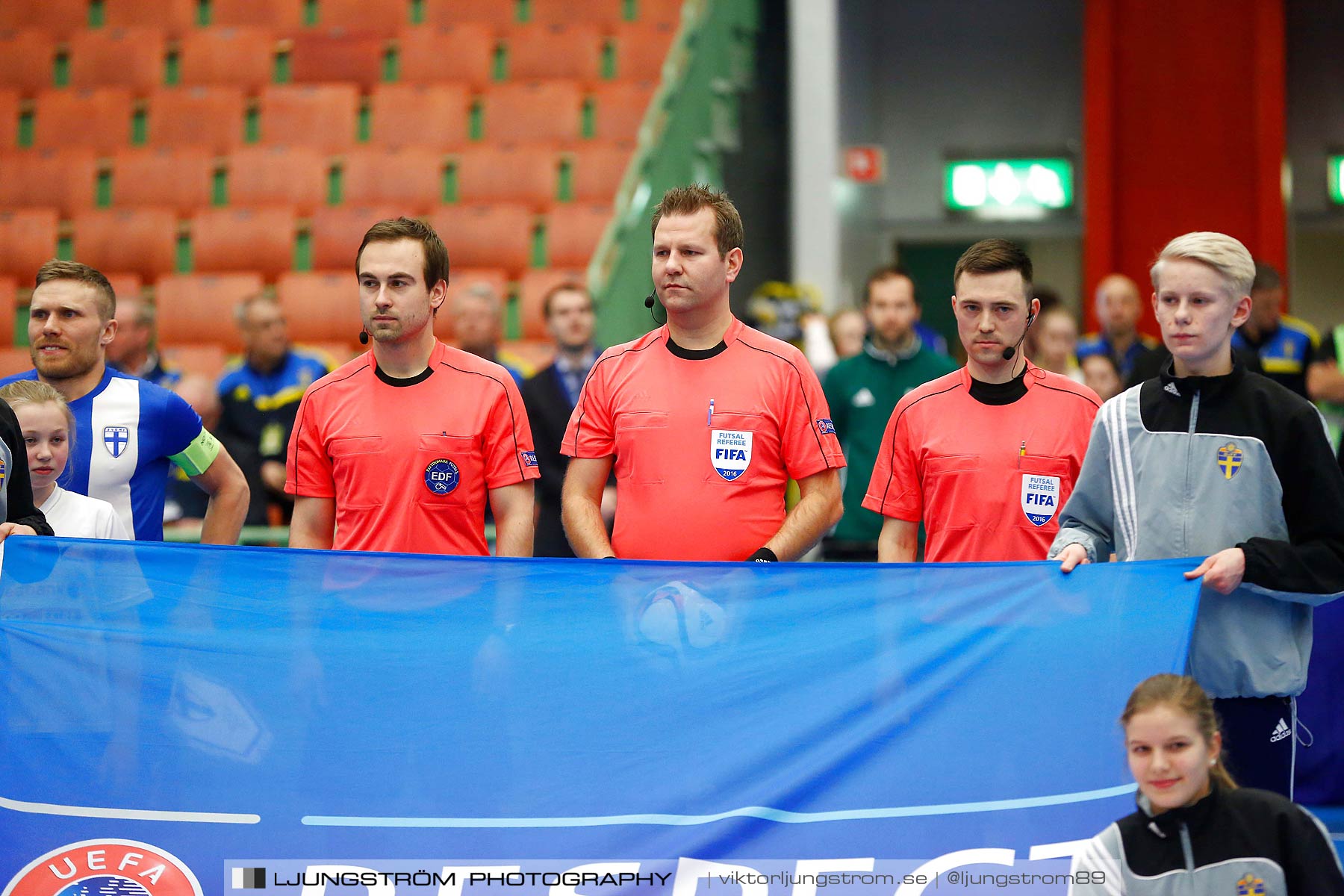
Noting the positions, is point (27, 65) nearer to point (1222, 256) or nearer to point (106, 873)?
point (106, 873)

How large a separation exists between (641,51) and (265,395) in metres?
4.98

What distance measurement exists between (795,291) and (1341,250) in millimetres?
5648

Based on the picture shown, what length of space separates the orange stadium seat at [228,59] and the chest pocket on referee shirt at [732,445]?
857 centimetres

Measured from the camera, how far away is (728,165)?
10930 mm

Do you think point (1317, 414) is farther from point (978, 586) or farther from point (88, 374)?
point (88, 374)

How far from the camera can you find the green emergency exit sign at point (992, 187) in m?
13.0

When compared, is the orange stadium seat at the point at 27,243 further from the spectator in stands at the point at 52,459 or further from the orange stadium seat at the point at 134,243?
the spectator in stands at the point at 52,459

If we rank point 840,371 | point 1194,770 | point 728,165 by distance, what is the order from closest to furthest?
point 1194,770
point 840,371
point 728,165

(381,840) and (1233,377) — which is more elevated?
(1233,377)

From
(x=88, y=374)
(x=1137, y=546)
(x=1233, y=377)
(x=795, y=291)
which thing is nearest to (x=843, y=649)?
(x=1137, y=546)

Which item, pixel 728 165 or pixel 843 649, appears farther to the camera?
pixel 728 165

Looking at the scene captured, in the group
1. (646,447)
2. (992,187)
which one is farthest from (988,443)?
(992,187)

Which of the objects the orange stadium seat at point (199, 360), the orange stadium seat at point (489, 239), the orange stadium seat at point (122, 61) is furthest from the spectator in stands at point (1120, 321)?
the orange stadium seat at point (122, 61)

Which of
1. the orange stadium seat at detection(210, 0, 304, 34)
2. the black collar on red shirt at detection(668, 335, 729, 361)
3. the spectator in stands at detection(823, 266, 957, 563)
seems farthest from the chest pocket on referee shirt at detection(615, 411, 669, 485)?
the orange stadium seat at detection(210, 0, 304, 34)
